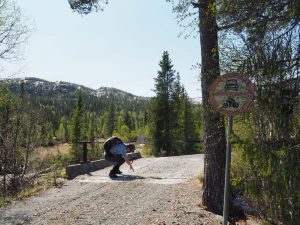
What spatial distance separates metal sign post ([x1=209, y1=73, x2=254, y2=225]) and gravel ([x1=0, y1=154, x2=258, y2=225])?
79.9 inches

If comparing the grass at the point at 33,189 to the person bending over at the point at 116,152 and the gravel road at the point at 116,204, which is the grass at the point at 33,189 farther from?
the person bending over at the point at 116,152

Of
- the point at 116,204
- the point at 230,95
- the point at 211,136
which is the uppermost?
the point at 230,95

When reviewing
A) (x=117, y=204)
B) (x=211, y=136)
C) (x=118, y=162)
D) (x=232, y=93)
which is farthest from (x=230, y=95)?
(x=118, y=162)

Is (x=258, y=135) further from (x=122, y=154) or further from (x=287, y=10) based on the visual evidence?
(x=122, y=154)

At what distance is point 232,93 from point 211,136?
7.24 ft

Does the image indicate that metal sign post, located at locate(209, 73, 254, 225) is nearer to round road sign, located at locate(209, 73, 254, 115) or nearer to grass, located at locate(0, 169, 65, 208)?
round road sign, located at locate(209, 73, 254, 115)

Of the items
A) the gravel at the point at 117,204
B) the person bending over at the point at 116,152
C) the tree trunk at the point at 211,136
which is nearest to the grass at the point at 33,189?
the gravel at the point at 117,204

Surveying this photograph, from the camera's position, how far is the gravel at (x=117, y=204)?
7.76 metres

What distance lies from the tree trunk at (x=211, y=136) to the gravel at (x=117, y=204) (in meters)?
0.43

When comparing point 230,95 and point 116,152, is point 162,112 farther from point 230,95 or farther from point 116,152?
point 230,95

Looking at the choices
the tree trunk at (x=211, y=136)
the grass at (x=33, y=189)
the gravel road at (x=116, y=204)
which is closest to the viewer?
the gravel road at (x=116, y=204)

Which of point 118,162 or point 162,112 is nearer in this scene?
point 118,162

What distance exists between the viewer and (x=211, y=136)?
8281 millimetres

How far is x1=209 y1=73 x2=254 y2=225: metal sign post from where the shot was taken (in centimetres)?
605
